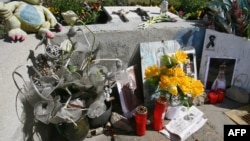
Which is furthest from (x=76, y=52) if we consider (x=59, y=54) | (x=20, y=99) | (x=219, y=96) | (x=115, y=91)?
(x=219, y=96)

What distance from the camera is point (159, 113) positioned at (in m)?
2.92

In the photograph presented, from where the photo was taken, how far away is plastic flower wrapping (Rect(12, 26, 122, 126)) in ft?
7.54

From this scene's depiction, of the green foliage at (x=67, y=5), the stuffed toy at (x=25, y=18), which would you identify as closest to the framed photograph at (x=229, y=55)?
the stuffed toy at (x=25, y=18)

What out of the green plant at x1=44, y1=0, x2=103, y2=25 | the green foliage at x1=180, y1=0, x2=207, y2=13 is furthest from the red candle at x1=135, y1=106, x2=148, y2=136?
the green foliage at x1=180, y1=0, x2=207, y2=13

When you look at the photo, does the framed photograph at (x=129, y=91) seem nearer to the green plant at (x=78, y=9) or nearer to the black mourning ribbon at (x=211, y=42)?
the black mourning ribbon at (x=211, y=42)

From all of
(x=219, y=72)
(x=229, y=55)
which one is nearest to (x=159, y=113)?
(x=219, y=72)

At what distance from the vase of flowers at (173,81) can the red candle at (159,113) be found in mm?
106

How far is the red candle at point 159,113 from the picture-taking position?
289cm

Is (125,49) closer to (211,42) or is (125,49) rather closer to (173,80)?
(173,80)

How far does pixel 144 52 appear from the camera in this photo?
327cm

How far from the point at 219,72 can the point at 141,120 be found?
51.0 inches

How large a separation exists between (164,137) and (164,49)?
1.00m

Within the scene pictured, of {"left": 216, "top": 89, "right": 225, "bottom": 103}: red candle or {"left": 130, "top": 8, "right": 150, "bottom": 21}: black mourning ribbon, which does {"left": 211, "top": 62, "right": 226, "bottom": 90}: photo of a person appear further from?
{"left": 130, "top": 8, "right": 150, "bottom": 21}: black mourning ribbon

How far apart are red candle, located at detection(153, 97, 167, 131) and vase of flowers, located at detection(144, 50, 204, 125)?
0.11 m
